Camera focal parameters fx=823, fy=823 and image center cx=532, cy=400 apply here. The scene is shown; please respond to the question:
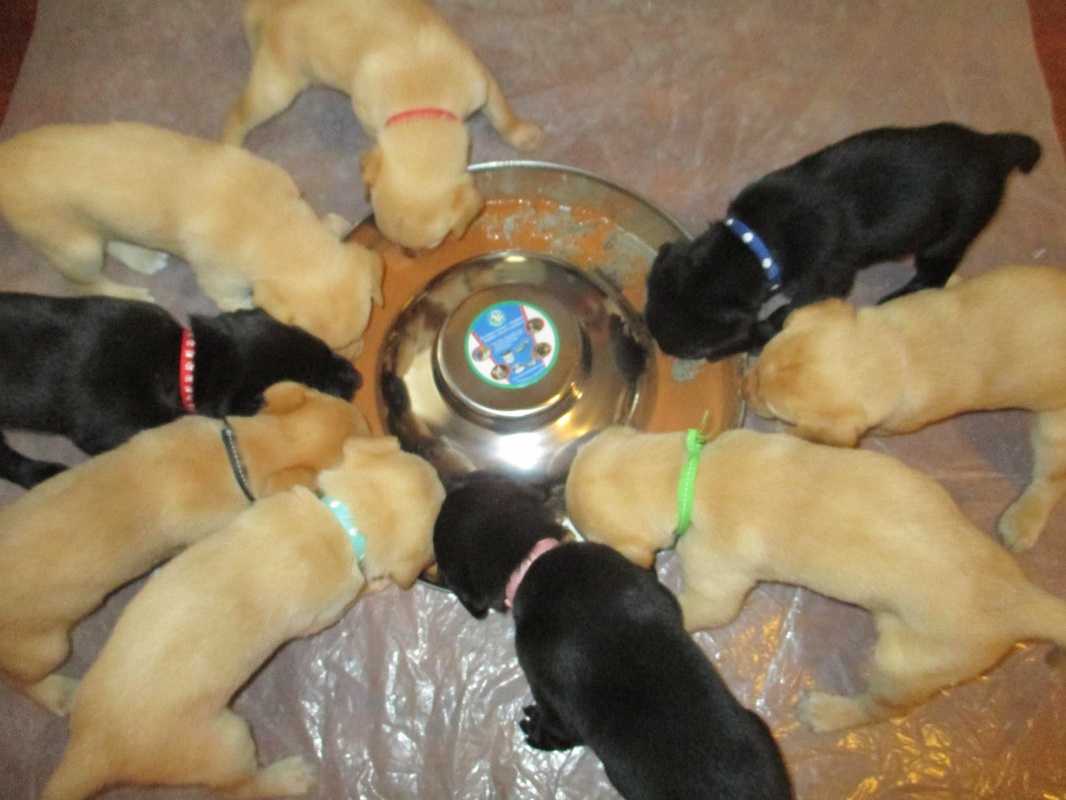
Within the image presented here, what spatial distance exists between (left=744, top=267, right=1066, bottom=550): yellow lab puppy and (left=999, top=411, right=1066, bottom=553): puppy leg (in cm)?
28

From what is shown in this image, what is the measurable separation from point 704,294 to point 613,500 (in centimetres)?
66

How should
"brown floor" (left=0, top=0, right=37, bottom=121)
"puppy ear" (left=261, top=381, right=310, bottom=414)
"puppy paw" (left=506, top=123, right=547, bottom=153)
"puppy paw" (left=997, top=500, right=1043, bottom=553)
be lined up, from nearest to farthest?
"puppy ear" (left=261, top=381, right=310, bottom=414) < "puppy paw" (left=997, top=500, right=1043, bottom=553) < "puppy paw" (left=506, top=123, right=547, bottom=153) < "brown floor" (left=0, top=0, right=37, bottom=121)

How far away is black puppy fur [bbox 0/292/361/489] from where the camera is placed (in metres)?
2.30

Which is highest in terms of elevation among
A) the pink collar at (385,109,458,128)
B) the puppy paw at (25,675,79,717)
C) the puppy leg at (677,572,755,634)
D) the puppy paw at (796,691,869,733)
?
the pink collar at (385,109,458,128)

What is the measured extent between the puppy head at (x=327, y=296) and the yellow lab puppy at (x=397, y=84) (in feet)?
0.61

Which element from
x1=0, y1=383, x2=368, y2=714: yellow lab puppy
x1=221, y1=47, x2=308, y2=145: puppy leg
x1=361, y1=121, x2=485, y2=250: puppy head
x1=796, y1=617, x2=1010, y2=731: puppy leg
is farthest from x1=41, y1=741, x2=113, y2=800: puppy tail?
x1=221, y1=47, x2=308, y2=145: puppy leg

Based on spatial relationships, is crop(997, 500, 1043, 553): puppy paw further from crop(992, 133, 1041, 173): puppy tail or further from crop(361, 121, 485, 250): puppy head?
crop(361, 121, 485, 250): puppy head

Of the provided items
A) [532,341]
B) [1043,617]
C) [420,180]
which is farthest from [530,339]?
[1043,617]

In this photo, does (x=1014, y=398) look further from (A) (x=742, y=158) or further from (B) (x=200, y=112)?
(B) (x=200, y=112)

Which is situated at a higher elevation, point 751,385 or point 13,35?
point 13,35

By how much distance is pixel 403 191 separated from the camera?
7.88 feet

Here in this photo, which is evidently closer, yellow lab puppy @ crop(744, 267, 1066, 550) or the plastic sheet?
yellow lab puppy @ crop(744, 267, 1066, 550)

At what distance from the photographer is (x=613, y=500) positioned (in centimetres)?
204

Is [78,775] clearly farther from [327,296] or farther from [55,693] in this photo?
[327,296]
